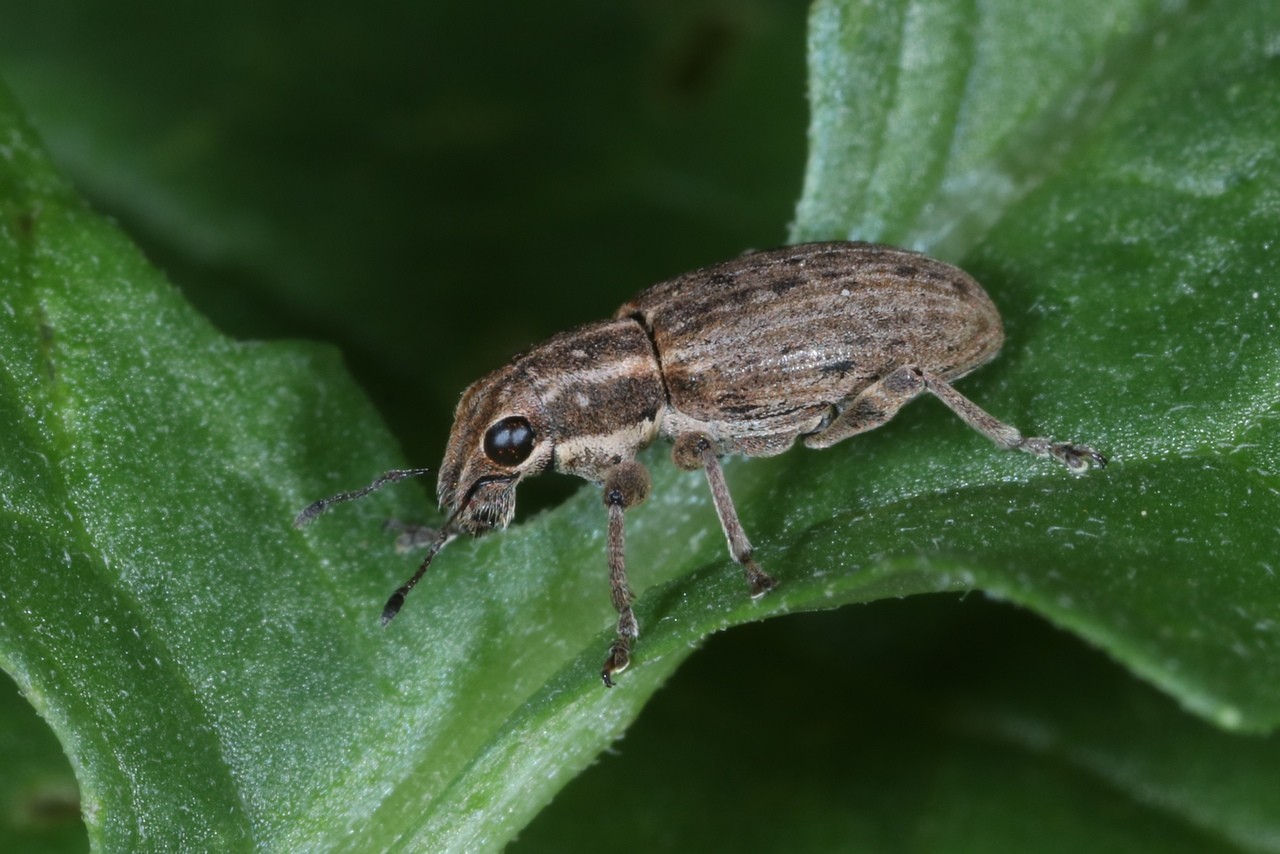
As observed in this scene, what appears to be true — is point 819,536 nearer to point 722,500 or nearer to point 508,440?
point 722,500

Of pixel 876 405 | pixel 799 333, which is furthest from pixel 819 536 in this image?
pixel 799 333

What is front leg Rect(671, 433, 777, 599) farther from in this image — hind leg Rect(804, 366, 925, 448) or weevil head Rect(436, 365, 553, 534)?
weevil head Rect(436, 365, 553, 534)

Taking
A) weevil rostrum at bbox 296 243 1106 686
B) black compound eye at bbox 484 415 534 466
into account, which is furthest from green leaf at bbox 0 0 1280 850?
black compound eye at bbox 484 415 534 466

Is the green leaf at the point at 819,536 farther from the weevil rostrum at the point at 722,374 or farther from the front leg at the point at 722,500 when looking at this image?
the weevil rostrum at the point at 722,374

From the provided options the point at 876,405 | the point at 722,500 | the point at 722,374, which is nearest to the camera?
the point at 722,500

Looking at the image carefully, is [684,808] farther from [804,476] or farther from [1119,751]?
[1119,751]

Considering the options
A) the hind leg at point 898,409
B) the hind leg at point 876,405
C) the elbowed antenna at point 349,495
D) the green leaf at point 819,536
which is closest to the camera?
the green leaf at point 819,536

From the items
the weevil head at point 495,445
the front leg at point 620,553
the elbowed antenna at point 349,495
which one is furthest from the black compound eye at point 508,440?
the front leg at point 620,553
